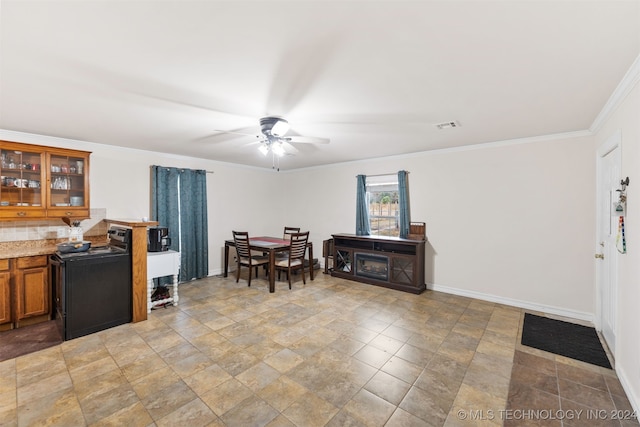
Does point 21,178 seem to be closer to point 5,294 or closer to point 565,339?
point 5,294

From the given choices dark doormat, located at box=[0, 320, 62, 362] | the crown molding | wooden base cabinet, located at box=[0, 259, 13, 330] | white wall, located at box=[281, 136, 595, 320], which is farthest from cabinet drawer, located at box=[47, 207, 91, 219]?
the crown molding

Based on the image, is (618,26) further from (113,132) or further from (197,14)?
(113,132)

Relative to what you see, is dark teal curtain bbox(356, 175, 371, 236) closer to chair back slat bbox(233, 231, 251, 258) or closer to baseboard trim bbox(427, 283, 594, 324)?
baseboard trim bbox(427, 283, 594, 324)

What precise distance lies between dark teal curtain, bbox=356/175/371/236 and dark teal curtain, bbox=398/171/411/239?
736mm

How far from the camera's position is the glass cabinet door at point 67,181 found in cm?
354

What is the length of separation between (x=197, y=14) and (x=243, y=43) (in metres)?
0.29

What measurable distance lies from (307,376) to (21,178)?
13.6 ft

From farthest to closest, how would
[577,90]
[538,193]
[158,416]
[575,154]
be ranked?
[538,193]
[575,154]
[577,90]
[158,416]

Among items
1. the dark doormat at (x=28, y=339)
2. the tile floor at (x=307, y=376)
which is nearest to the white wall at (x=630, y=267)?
the tile floor at (x=307, y=376)

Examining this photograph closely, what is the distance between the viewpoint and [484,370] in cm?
238

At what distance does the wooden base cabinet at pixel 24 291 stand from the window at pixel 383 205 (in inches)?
195

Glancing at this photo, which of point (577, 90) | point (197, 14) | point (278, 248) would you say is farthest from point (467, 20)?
point (278, 248)

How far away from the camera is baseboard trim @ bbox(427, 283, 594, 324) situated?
135 inches

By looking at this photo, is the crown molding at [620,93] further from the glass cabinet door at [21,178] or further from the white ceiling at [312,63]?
the glass cabinet door at [21,178]
